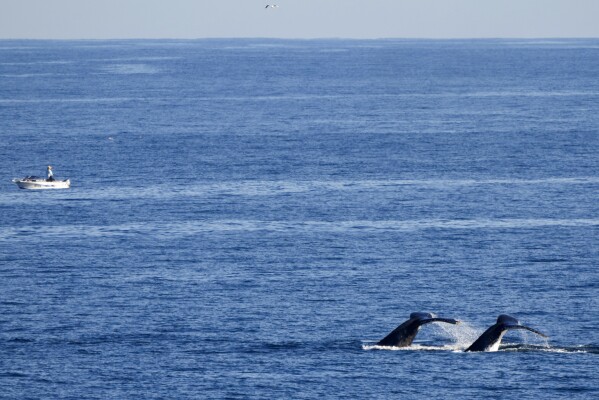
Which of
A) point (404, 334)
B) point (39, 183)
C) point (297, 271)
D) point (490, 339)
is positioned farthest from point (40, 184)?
point (490, 339)

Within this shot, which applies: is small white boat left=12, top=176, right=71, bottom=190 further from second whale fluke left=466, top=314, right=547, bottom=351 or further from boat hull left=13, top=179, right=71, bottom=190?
second whale fluke left=466, top=314, right=547, bottom=351

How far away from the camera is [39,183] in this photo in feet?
426

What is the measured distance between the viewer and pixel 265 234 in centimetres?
10575

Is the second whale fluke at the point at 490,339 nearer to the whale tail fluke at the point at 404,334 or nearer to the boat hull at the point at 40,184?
the whale tail fluke at the point at 404,334

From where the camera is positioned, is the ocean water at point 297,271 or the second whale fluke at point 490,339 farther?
the second whale fluke at point 490,339

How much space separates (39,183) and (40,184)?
0.57 ft

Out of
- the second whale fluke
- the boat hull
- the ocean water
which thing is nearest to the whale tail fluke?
the ocean water

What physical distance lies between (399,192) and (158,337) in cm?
5673

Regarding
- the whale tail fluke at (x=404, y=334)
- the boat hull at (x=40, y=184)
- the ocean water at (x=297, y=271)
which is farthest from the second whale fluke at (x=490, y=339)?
the boat hull at (x=40, y=184)

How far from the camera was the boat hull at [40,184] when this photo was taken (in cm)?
12975

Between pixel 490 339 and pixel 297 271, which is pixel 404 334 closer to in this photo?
pixel 490 339

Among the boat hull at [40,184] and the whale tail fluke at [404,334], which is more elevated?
the whale tail fluke at [404,334]

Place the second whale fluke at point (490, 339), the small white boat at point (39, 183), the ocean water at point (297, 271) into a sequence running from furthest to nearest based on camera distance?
1. the small white boat at point (39, 183)
2. the second whale fluke at point (490, 339)
3. the ocean water at point (297, 271)

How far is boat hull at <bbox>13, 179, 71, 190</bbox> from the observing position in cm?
12975
